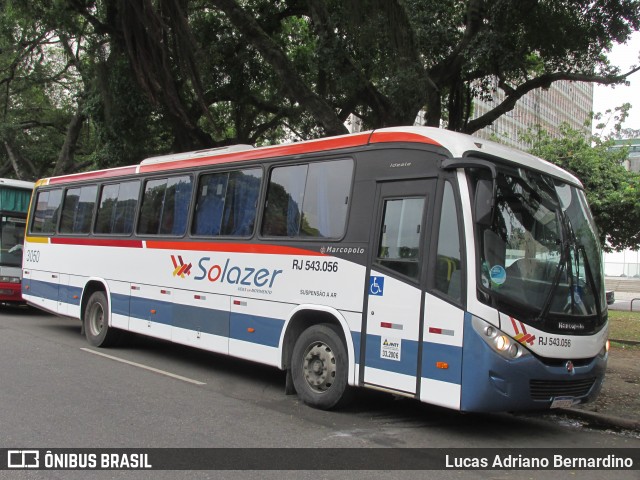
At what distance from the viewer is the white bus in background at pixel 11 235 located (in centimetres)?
1491

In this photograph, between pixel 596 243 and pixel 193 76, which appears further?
pixel 193 76

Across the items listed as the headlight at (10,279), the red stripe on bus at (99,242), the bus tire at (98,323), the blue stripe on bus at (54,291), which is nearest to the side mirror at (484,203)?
the red stripe on bus at (99,242)

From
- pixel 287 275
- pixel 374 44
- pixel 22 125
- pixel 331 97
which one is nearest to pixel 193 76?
pixel 374 44

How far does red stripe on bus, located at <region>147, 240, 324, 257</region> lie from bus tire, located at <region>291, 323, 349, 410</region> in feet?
3.14

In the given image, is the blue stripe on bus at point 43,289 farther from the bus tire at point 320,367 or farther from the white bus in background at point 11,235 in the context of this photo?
the bus tire at point 320,367

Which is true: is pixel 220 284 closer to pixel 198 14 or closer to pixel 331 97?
pixel 331 97

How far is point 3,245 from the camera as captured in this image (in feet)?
49.2

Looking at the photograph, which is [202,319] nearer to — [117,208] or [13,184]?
[117,208]

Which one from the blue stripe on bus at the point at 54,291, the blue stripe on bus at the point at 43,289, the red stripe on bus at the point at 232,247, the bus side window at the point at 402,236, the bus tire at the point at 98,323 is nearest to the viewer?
the bus side window at the point at 402,236

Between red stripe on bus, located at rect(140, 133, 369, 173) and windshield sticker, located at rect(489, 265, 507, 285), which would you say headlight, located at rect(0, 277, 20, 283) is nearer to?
red stripe on bus, located at rect(140, 133, 369, 173)

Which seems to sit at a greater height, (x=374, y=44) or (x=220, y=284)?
(x=374, y=44)

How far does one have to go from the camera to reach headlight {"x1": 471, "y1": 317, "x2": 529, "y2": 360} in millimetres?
5395

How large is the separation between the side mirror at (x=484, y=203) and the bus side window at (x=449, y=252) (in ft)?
0.94

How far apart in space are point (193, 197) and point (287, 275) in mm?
2513
